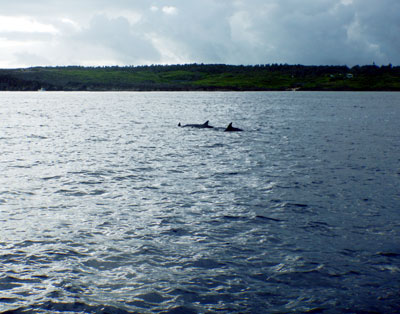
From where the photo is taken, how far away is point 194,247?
13.3 meters

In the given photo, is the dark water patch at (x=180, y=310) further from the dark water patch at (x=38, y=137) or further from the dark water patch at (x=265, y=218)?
the dark water patch at (x=38, y=137)

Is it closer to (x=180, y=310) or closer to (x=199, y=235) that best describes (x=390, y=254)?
(x=199, y=235)

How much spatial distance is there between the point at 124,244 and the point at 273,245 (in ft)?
15.6

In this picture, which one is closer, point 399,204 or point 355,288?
point 355,288

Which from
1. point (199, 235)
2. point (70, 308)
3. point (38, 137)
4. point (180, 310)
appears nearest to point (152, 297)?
point (180, 310)

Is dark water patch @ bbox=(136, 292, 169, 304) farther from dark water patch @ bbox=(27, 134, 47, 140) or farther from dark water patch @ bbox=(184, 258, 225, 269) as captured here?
dark water patch @ bbox=(27, 134, 47, 140)

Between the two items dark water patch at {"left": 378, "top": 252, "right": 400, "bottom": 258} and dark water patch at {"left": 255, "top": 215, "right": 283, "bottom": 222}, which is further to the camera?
dark water patch at {"left": 255, "top": 215, "right": 283, "bottom": 222}

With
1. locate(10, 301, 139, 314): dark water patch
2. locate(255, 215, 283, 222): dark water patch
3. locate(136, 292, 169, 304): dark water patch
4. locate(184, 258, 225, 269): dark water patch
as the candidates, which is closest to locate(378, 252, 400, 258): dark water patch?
locate(255, 215, 283, 222): dark water patch

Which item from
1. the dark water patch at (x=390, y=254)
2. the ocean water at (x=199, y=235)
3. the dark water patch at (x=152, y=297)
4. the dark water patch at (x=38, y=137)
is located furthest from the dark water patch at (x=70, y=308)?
the dark water patch at (x=38, y=137)

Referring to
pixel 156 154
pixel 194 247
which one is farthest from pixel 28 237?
pixel 156 154

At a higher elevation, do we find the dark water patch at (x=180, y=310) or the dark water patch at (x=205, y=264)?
the dark water patch at (x=205, y=264)

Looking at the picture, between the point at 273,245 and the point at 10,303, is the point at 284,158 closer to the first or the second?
the point at 273,245

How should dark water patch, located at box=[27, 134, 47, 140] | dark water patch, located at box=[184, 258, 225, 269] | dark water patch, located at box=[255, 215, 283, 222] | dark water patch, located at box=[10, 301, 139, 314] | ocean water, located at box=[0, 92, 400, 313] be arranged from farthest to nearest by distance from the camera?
dark water patch, located at box=[27, 134, 47, 140] → dark water patch, located at box=[255, 215, 283, 222] → dark water patch, located at box=[184, 258, 225, 269] → ocean water, located at box=[0, 92, 400, 313] → dark water patch, located at box=[10, 301, 139, 314]

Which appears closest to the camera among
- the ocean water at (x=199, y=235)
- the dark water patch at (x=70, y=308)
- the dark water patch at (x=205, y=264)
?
the dark water patch at (x=70, y=308)
